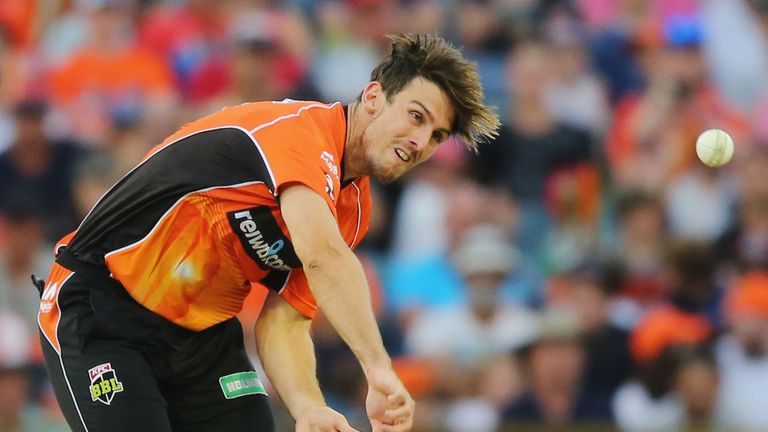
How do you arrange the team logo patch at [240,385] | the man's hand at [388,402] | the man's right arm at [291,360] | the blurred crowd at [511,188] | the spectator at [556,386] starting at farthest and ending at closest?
the blurred crowd at [511,188] → the spectator at [556,386] → the team logo patch at [240,385] → the man's right arm at [291,360] → the man's hand at [388,402]

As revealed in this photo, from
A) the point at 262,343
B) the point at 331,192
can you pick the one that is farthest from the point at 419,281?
the point at 331,192

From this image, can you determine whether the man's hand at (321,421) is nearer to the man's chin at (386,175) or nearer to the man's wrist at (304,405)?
the man's wrist at (304,405)

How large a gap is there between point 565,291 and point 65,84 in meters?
4.54

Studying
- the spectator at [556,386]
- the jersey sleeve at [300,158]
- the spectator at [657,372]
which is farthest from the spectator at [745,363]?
the jersey sleeve at [300,158]

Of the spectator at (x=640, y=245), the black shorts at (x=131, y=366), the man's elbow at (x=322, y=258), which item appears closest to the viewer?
the man's elbow at (x=322, y=258)

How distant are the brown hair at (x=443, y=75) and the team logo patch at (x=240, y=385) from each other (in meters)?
1.39

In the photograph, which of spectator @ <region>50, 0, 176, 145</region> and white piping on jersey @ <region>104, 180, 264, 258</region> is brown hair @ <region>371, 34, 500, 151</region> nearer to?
white piping on jersey @ <region>104, 180, 264, 258</region>

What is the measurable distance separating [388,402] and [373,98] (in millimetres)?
1441

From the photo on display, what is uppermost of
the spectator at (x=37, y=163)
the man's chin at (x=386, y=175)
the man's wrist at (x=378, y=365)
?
the spectator at (x=37, y=163)

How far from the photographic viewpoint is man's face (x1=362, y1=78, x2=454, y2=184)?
17.1 feet

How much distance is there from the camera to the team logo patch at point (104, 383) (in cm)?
521

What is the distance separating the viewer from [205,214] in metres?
5.26

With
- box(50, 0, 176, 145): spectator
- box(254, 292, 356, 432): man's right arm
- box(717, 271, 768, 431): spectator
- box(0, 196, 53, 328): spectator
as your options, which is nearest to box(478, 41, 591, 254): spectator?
box(717, 271, 768, 431): spectator

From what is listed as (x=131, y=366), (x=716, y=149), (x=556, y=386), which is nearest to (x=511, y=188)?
(x=556, y=386)
